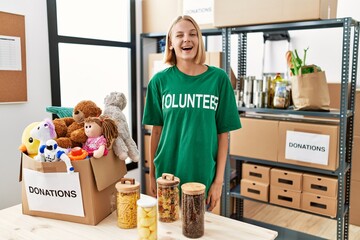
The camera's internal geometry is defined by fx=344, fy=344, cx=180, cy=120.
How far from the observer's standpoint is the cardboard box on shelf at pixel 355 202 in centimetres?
278

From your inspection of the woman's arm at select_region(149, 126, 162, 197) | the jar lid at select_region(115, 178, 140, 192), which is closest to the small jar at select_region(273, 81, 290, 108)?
the woman's arm at select_region(149, 126, 162, 197)

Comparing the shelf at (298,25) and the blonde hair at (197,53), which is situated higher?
the shelf at (298,25)

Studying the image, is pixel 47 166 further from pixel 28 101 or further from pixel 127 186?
pixel 28 101

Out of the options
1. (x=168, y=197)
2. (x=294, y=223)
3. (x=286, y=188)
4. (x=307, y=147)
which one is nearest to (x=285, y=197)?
(x=286, y=188)

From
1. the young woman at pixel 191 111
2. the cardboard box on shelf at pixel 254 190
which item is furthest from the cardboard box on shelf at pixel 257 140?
the young woman at pixel 191 111

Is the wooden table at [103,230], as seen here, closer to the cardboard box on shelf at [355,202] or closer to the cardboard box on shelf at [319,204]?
the cardboard box on shelf at [319,204]

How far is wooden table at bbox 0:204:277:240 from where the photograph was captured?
1.06 m

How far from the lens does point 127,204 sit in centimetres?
110

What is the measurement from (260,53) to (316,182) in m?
1.65

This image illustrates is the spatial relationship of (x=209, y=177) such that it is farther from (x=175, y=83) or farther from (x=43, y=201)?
(x=43, y=201)

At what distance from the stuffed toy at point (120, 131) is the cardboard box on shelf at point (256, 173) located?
4.55 ft

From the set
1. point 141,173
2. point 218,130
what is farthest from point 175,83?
point 141,173

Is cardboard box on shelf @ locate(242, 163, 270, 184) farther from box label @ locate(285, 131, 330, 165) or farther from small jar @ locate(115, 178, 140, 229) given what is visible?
small jar @ locate(115, 178, 140, 229)

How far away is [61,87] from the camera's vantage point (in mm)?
2510
